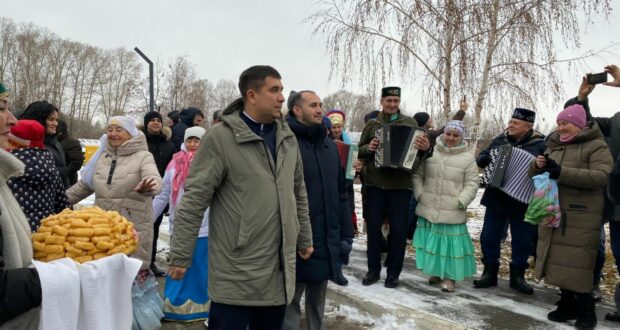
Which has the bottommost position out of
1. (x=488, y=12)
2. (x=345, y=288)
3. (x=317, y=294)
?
(x=345, y=288)

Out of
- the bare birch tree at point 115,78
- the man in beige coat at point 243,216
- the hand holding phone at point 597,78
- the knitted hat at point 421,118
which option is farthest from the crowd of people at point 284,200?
the bare birch tree at point 115,78

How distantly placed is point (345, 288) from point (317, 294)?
5.36 feet

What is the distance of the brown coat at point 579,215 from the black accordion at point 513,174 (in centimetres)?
68

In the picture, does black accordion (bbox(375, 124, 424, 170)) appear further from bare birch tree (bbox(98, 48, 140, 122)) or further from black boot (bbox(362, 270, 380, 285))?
bare birch tree (bbox(98, 48, 140, 122))

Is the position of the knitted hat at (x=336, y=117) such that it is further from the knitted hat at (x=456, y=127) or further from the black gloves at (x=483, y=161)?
the black gloves at (x=483, y=161)

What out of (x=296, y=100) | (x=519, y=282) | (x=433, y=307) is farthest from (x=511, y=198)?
(x=296, y=100)

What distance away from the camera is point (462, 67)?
10812 mm

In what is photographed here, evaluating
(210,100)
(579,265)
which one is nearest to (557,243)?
(579,265)

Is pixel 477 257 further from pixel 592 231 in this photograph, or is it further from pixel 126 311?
pixel 126 311

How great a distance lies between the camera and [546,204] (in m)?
4.30

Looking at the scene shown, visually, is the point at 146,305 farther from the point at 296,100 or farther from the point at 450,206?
the point at 450,206

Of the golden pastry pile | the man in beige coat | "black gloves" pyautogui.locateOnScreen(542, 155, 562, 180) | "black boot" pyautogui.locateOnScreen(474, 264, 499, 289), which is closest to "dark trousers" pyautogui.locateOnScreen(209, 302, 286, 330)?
the man in beige coat

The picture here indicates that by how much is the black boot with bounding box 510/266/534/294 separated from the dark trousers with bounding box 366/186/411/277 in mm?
1353

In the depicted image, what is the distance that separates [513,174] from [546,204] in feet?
2.95
